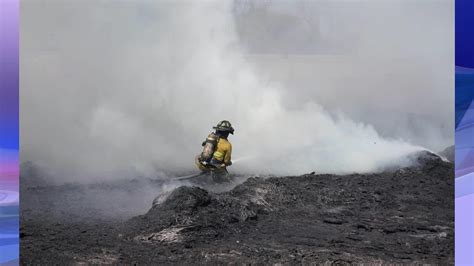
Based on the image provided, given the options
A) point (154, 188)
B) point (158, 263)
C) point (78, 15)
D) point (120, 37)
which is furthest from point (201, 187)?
point (78, 15)

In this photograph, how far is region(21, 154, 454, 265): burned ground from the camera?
6855 mm

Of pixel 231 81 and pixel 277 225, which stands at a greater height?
pixel 231 81

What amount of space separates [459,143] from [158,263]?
3774 millimetres

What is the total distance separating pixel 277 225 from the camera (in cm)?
699

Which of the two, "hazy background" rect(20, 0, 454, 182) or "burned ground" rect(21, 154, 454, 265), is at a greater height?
"hazy background" rect(20, 0, 454, 182)

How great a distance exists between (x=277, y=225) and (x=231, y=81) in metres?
1.77

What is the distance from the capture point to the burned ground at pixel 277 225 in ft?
22.5

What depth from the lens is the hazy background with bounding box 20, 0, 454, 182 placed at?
22.8ft

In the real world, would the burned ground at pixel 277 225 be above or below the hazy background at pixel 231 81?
below

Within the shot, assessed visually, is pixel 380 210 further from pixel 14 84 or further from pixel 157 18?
pixel 14 84

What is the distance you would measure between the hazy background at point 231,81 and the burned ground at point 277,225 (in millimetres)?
335

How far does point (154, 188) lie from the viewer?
7051 mm

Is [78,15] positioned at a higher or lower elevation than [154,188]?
higher

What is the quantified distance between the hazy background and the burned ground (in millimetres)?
335
